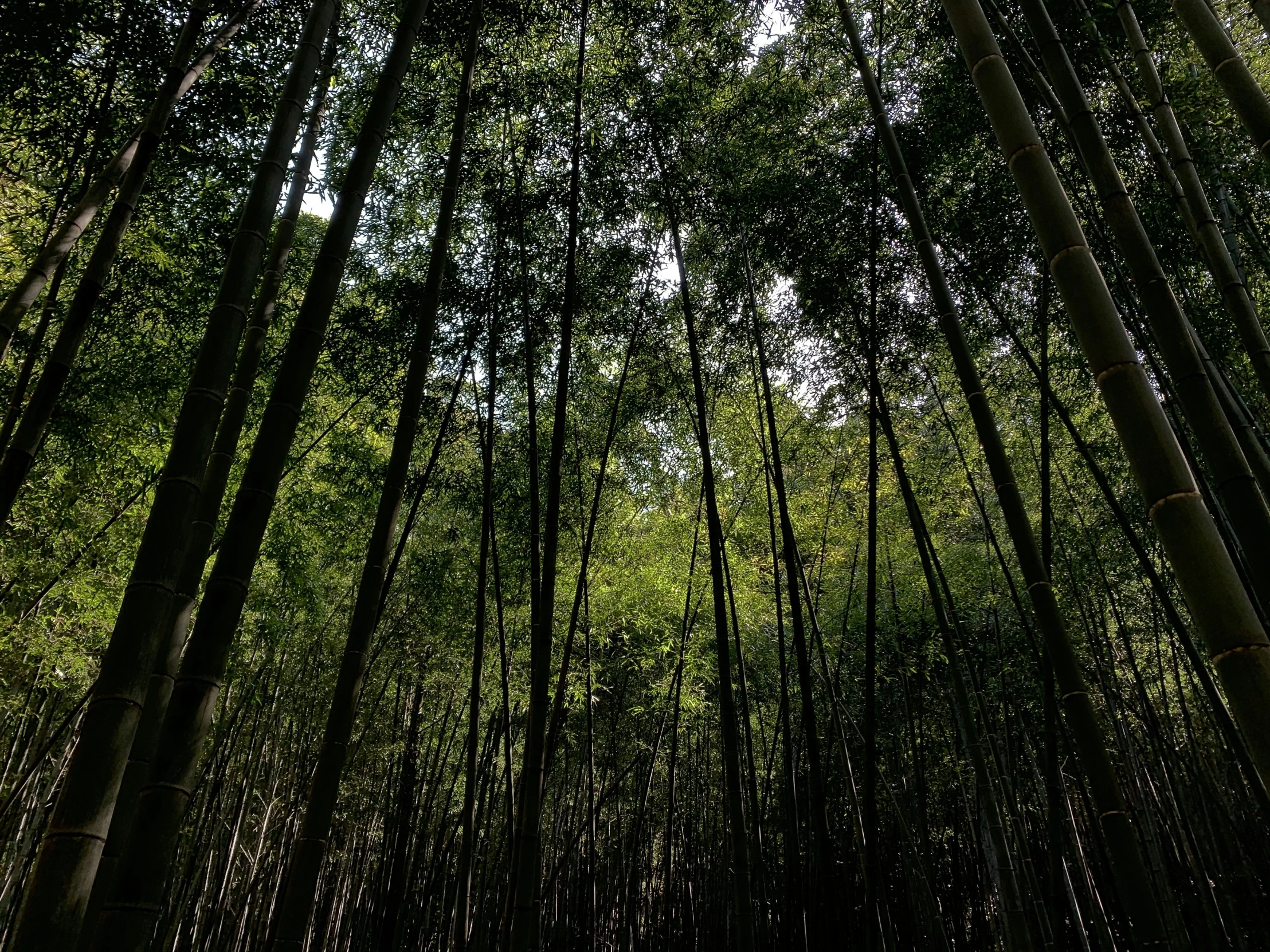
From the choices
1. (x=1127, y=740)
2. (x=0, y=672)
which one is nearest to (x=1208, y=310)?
(x=1127, y=740)

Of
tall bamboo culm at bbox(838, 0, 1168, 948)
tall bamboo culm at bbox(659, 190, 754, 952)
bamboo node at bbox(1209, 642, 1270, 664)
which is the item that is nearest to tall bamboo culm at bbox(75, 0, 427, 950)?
tall bamboo culm at bbox(838, 0, 1168, 948)

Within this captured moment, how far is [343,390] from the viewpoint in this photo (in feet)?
16.0

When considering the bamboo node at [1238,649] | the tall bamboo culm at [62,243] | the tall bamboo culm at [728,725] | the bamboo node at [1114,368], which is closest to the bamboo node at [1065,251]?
the bamboo node at [1114,368]

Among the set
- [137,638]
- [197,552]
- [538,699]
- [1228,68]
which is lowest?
[137,638]

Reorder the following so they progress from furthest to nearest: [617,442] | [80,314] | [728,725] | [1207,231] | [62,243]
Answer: [617,442] < [728,725] < [62,243] < [1207,231] < [80,314]

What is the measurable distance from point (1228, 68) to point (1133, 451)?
3.81ft

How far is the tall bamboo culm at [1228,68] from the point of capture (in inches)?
58.9

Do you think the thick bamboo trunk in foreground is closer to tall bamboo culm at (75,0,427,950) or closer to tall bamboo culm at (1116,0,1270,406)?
tall bamboo culm at (75,0,427,950)

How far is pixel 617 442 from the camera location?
580cm

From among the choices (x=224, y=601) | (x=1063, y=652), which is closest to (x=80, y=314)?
(x=224, y=601)

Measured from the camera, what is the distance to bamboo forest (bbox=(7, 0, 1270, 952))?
1.30m

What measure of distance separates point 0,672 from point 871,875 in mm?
5852

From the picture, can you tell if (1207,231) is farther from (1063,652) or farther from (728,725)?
(728,725)

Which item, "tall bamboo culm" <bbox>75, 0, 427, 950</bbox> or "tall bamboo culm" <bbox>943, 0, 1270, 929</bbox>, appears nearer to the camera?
"tall bamboo culm" <bbox>943, 0, 1270, 929</bbox>
